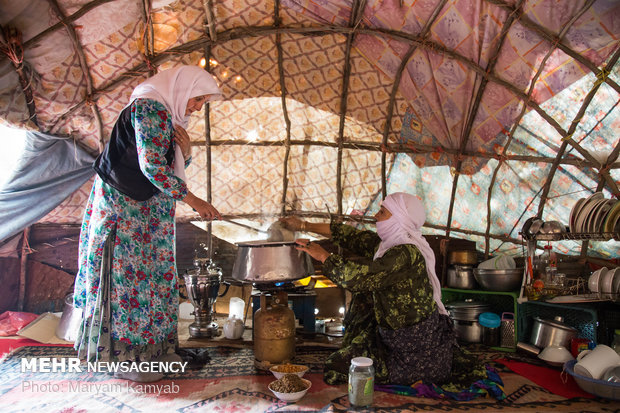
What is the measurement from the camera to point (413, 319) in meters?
2.54

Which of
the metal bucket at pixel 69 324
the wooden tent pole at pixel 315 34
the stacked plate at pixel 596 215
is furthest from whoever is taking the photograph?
the wooden tent pole at pixel 315 34

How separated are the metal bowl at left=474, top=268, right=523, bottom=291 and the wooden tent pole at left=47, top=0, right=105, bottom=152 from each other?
3258 mm

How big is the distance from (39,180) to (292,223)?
2.09m

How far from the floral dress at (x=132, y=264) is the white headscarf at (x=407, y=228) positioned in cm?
119

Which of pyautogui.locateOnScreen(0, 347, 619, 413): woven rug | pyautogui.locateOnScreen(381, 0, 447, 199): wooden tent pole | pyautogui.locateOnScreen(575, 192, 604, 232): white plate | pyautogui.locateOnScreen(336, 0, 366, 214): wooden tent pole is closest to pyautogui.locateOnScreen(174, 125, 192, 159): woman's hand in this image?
pyautogui.locateOnScreen(0, 347, 619, 413): woven rug

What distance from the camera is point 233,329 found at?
3.53 metres

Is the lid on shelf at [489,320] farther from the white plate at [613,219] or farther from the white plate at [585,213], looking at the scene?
the white plate at [613,219]

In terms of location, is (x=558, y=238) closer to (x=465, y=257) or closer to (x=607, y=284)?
(x=607, y=284)

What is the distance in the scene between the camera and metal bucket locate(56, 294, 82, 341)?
3389 millimetres

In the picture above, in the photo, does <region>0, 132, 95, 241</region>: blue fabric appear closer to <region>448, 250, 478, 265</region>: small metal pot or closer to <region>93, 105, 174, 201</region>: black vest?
<region>93, 105, 174, 201</region>: black vest

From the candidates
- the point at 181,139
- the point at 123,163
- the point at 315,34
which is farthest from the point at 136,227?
the point at 315,34

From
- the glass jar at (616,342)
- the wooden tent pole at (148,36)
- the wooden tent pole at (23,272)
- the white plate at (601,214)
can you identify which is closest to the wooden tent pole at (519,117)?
the white plate at (601,214)

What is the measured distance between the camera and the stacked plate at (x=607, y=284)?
288cm

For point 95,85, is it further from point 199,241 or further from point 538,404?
point 538,404
